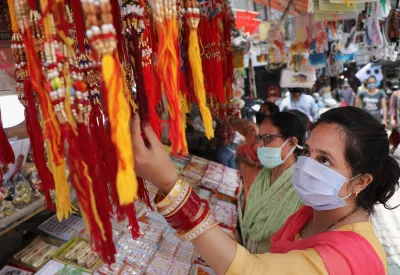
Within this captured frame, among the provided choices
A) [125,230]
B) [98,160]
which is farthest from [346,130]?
[125,230]

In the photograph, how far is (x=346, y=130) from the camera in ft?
3.45

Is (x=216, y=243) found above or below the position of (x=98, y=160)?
below

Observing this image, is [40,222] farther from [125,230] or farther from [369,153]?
[369,153]

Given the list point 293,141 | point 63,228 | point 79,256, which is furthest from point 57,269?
point 293,141

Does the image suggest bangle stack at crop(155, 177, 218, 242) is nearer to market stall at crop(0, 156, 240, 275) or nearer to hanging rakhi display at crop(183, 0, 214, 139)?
hanging rakhi display at crop(183, 0, 214, 139)

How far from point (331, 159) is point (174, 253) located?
44.0 inches

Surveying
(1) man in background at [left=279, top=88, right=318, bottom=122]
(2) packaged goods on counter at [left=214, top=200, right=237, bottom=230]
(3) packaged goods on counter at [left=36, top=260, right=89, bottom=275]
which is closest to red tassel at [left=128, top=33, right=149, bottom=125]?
(3) packaged goods on counter at [left=36, top=260, right=89, bottom=275]

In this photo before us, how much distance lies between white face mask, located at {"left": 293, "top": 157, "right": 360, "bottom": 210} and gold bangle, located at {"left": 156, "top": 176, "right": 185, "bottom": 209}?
0.63 meters

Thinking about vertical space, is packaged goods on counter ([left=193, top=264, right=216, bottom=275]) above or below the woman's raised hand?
below

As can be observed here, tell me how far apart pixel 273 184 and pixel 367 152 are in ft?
Answer: 2.56

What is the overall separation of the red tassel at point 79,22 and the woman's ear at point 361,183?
1.03 m

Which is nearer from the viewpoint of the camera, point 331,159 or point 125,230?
point 331,159

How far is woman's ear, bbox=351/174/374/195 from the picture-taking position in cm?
108

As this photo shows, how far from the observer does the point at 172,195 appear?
0.67 metres
